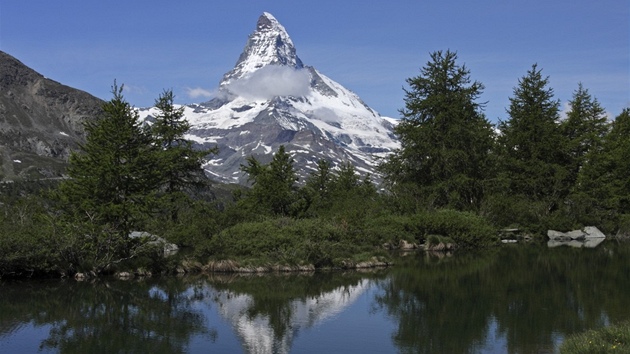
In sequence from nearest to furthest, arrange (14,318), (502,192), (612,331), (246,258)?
(612,331) < (14,318) < (246,258) < (502,192)

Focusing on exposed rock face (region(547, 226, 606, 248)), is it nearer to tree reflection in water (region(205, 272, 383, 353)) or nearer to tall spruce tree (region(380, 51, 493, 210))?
tall spruce tree (region(380, 51, 493, 210))

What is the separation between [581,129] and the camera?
245 feet

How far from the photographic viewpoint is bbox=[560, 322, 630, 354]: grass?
1558 cm

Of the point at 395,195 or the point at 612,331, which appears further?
the point at 395,195

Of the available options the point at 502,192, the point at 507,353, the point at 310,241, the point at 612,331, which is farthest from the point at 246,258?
the point at 502,192

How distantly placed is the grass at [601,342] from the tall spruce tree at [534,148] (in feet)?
160

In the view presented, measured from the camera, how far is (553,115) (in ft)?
238

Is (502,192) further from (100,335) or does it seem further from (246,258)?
(100,335)

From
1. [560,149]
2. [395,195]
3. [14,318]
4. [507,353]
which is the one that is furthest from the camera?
[560,149]

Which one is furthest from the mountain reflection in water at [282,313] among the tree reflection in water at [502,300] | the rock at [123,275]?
the rock at [123,275]

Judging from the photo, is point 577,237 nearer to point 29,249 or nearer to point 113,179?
point 113,179

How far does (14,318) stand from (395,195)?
135 ft

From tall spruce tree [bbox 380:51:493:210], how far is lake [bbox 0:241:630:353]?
866 inches

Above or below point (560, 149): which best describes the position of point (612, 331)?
below
